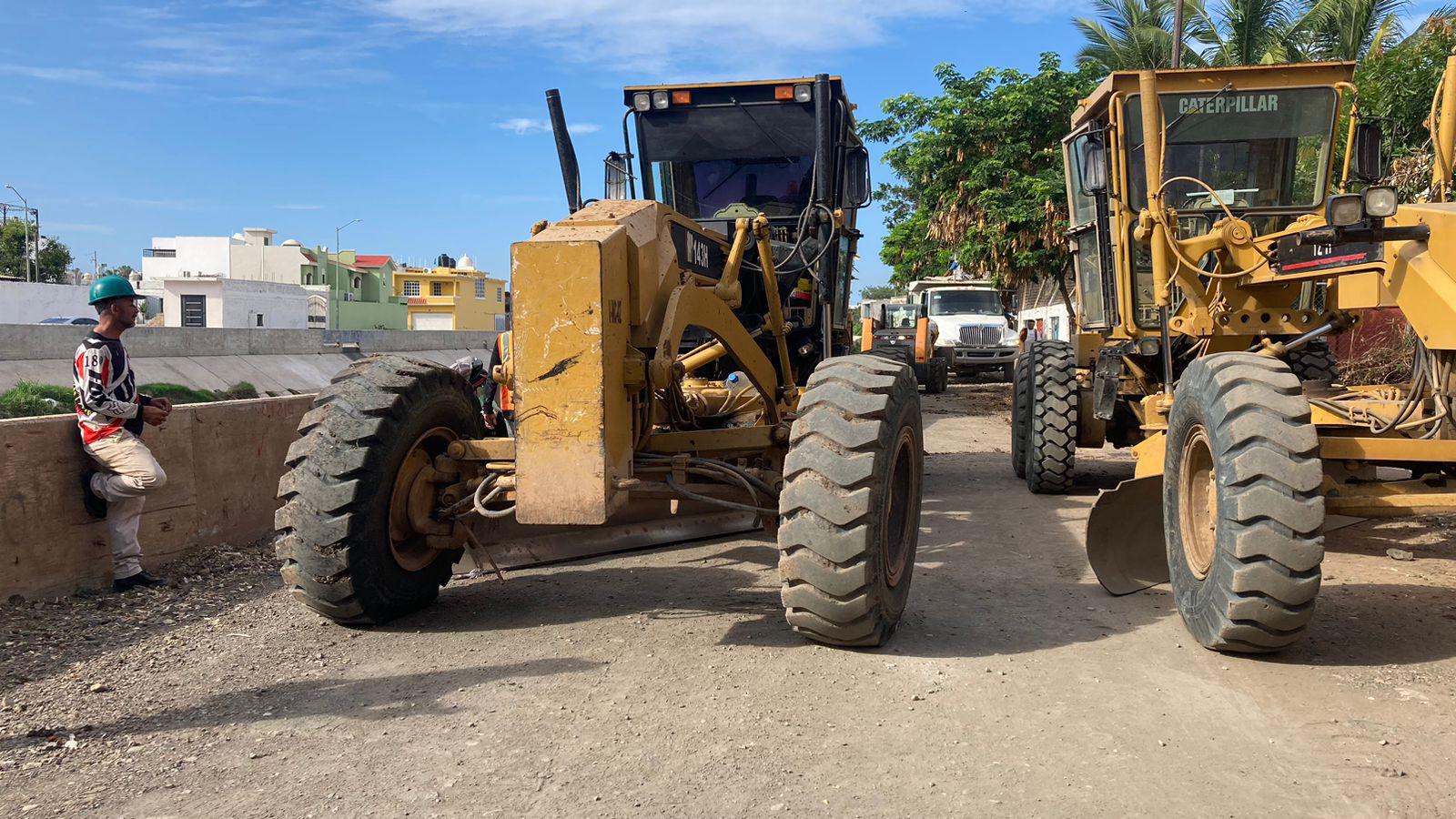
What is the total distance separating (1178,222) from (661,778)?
18.8ft

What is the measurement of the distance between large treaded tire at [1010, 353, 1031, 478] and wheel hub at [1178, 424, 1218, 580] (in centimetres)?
494

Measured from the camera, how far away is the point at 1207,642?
4922mm

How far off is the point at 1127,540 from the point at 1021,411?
4.51 metres

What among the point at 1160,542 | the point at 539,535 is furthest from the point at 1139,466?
the point at 539,535

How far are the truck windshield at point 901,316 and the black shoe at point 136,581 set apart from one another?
75.3ft

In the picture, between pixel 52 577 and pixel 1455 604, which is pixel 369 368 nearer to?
pixel 52 577

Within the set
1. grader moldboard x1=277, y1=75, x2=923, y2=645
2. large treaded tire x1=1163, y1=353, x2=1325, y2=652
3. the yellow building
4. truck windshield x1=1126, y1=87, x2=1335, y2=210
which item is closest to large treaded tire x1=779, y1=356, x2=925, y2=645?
grader moldboard x1=277, y1=75, x2=923, y2=645

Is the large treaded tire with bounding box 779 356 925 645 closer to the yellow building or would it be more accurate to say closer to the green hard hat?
the green hard hat

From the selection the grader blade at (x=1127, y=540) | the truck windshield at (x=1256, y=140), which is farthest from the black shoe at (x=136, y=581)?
the truck windshield at (x=1256, y=140)

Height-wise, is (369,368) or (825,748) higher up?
(369,368)

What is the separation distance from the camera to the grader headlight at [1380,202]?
198 inches

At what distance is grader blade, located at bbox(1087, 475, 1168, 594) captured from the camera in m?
6.18

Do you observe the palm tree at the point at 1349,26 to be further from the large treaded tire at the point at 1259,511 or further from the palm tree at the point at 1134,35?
the large treaded tire at the point at 1259,511

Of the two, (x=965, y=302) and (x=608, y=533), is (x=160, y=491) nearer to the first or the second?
(x=608, y=533)
